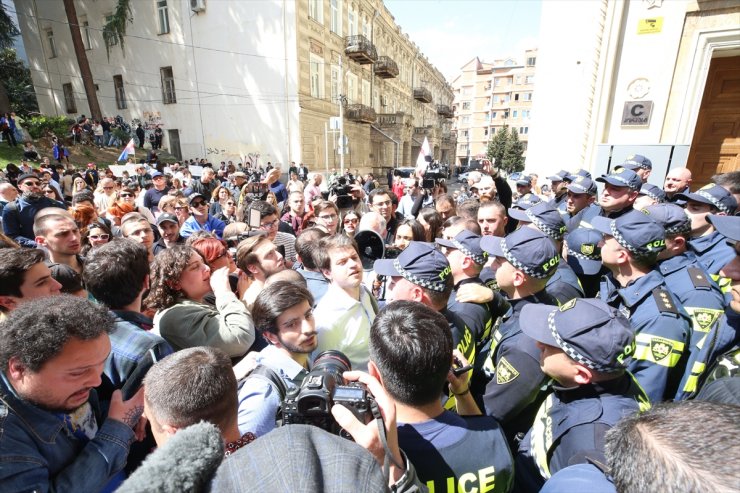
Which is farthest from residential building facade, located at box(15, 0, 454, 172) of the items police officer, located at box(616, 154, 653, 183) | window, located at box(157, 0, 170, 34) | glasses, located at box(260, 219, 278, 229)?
glasses, located at box(260, 219, 278, 229)

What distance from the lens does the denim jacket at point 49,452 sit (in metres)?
1.13

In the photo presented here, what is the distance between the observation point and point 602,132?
7711 millimetres

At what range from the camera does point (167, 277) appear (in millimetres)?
2203

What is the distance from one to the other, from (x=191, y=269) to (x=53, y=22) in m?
34.2

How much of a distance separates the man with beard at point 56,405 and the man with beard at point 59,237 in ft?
7.20

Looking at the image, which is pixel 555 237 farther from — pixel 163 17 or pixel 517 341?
pixel 163 17

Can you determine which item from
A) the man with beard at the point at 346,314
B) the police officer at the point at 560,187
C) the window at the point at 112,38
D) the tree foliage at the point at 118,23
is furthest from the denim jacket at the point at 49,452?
the window at the point at 112,38

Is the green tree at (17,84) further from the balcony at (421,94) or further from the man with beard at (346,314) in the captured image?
the man with beard at (346,314)

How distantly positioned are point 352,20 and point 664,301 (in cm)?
2693

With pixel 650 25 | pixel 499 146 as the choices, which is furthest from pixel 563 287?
pixel 499 146

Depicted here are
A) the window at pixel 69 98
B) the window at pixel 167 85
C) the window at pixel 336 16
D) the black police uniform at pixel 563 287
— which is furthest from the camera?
the window at pixel 69 98

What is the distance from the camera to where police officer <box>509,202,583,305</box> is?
9.41 feet

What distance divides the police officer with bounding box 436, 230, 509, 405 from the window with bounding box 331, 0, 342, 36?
23.3 metres

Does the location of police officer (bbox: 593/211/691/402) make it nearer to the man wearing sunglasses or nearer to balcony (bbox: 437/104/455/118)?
the man wearing sunglasses
